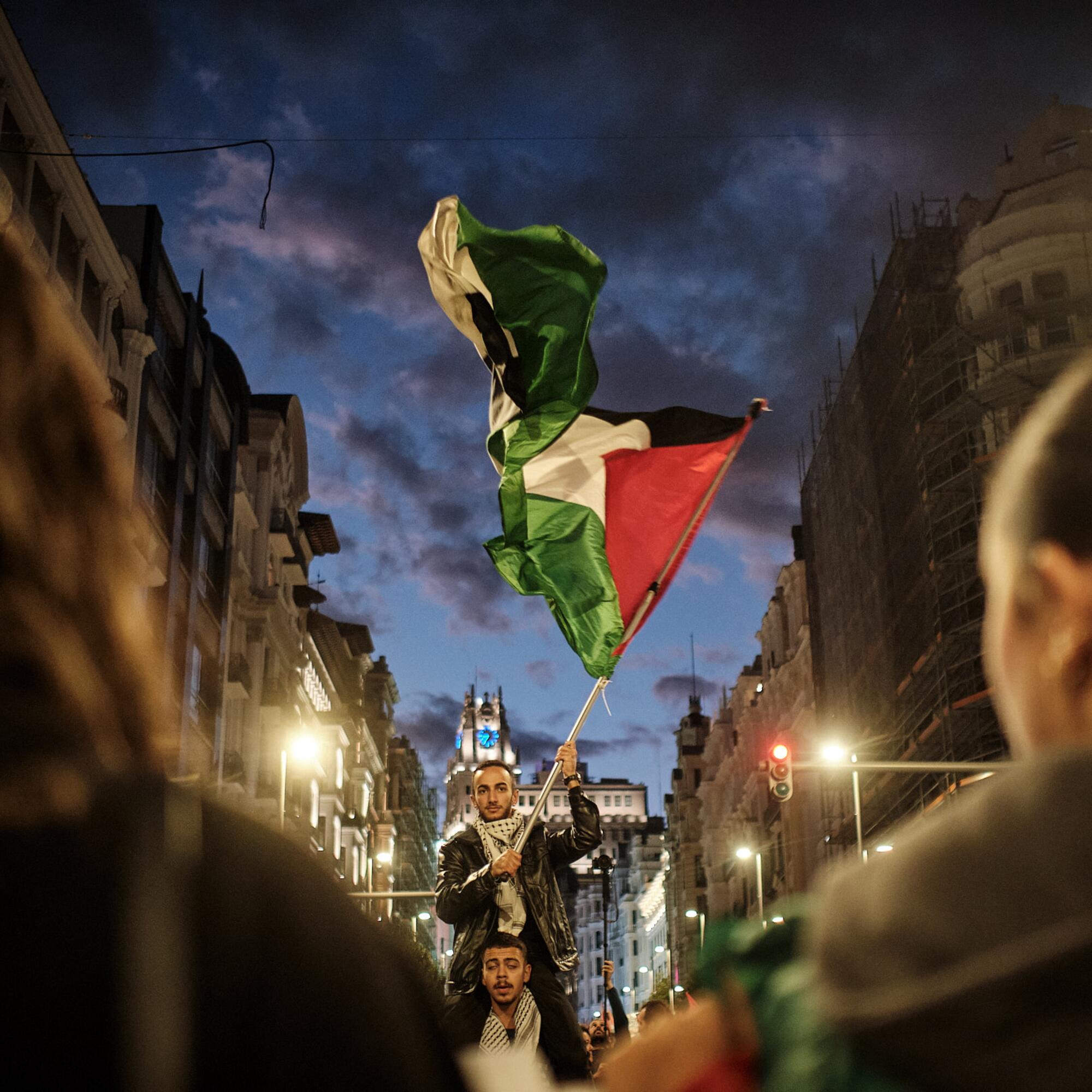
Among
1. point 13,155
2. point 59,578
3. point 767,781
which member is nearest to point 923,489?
point 13,155

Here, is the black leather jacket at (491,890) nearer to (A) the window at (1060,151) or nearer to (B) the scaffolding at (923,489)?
(B) the scaffolding at (923,489)

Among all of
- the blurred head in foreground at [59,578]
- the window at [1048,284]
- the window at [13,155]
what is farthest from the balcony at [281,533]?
the blurred head in foreground at [59,578]

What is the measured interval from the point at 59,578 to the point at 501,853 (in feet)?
24.4

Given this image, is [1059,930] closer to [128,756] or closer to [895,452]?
[128,756]

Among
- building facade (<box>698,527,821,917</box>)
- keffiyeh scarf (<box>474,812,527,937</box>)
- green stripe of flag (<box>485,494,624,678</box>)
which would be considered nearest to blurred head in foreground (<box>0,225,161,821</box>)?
keffiyeh scarf (<box>474,812,527,937</box>)

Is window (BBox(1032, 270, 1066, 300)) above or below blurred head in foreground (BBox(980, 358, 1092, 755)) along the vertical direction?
above

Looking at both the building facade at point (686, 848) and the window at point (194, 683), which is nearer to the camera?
the window at point (194, 683)

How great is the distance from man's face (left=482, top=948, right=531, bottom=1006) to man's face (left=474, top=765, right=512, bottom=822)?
0.89 meters

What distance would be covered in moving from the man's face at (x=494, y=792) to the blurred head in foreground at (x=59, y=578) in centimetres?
714

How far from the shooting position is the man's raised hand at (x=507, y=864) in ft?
25.7

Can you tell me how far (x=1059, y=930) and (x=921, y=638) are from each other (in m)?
38.9

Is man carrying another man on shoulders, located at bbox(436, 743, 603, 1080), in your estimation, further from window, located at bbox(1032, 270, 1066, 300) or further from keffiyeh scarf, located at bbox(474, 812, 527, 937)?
window, located at bbox(1032, 270, 1066, 300)

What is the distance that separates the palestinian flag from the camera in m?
9.77

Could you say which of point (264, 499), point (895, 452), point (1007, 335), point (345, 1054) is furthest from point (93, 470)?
point (264, 499)
